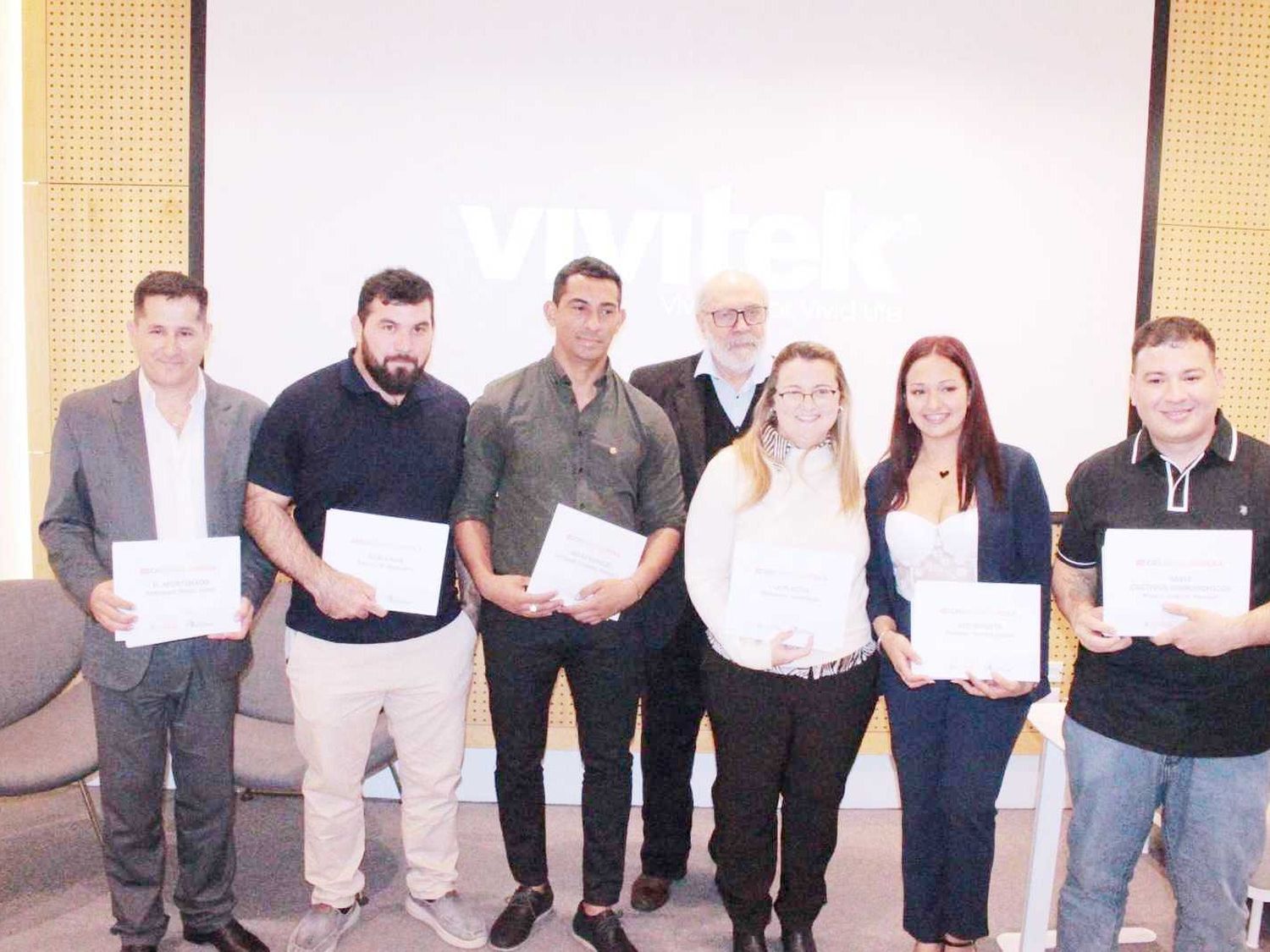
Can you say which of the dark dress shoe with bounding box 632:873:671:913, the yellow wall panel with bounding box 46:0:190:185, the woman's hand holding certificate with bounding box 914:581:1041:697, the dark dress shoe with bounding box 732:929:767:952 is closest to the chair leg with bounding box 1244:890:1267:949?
the woman's hand holding certificate with bounding box 914:581:1041:697

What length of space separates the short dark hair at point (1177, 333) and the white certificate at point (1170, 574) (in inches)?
17.6

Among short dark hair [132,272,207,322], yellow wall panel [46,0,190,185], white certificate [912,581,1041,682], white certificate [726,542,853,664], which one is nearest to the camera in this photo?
white certificate [912,581,1041,682]

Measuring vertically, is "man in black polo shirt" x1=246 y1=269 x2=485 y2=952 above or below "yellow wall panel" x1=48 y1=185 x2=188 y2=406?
below

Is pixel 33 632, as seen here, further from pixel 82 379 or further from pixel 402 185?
pixel 402 185

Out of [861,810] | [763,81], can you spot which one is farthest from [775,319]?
[861,810]

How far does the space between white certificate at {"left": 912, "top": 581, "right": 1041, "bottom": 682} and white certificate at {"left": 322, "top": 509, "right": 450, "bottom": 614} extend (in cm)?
143

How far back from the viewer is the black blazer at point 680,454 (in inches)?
121

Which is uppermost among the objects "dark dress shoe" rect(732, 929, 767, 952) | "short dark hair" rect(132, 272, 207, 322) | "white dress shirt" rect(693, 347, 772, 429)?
"short dark hair" rect(132, 272, 207, 322)

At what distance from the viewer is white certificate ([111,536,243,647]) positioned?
2633 mm

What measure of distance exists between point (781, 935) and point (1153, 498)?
183 cm

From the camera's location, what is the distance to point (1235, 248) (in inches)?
168

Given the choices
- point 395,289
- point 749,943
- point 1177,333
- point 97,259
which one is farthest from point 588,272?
point 97,259

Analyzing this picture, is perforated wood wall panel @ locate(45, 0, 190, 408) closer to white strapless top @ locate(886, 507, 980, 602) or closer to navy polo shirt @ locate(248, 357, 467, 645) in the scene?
navy polo shirt @ locate(248, 357, 467, 645)

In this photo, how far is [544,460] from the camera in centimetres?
286
